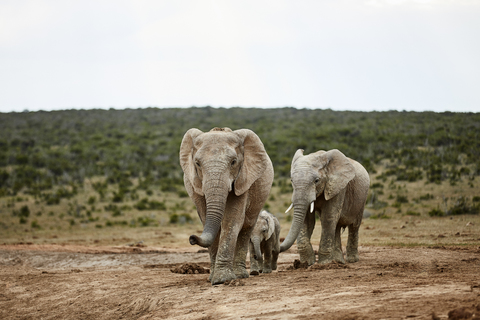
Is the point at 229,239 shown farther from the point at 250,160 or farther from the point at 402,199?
the point at 402,199

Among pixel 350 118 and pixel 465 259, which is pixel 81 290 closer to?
pixel 465 259

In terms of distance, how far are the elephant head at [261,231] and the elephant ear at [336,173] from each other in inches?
56.0

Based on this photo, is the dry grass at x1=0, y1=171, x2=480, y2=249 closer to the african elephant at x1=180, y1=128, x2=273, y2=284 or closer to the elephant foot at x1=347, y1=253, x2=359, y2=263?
the elephant foot at x1=347, y1=253, x2=359, y2=263

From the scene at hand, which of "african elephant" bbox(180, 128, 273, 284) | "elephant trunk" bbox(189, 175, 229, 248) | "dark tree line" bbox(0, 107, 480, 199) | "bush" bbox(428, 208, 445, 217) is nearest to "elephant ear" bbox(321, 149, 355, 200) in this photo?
"african elephant" bbox(180, 128, 273, 284)

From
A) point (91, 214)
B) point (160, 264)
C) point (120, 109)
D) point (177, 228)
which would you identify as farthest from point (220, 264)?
point (120, 109)

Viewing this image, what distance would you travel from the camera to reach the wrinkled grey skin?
1048 centimetres

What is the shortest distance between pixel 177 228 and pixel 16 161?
2340cm

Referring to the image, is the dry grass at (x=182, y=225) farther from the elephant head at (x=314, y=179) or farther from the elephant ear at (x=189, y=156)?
the elephant ear at (x=189, y=156)

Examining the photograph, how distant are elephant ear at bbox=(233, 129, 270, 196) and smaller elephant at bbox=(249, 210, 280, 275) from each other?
97.5 inches

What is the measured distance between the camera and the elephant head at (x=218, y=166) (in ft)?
24.7

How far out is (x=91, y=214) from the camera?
28047mm

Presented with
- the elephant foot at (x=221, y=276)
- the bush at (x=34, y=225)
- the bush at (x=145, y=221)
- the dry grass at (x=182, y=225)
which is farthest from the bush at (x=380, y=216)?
the elephant foot at (x=221, y=276)

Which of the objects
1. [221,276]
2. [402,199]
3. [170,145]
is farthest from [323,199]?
[170,145]

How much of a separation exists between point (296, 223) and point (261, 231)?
44.4 inches
